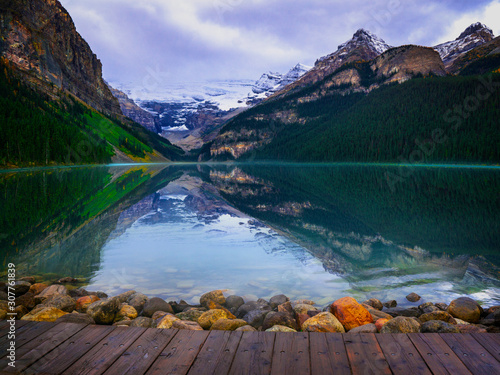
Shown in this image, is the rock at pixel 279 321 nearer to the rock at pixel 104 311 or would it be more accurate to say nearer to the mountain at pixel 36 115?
the rock at pixel 104 311

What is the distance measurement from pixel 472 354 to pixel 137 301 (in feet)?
25.3

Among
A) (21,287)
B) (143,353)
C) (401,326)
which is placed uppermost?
(143,353)

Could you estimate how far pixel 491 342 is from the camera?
195 inches

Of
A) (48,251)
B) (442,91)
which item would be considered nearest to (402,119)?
(442,91)

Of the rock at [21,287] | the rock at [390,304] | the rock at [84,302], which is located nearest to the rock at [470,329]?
the rock at [390,304]

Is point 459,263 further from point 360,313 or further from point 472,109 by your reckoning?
point 472,109

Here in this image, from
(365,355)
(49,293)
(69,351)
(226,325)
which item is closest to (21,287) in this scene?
(49,293)

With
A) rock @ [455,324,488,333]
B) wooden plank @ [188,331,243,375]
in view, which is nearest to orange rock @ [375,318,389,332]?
rock @ [455,324,488,333]

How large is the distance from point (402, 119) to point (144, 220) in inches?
6707

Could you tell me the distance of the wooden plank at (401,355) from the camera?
4234 mm

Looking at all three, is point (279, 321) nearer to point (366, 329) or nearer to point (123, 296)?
point (366, 329)

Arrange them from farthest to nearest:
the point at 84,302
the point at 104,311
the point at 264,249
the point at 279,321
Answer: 1. the point at 264,249
2. the point at 84,302
3. the point at 104,311
4. the point at 279,321

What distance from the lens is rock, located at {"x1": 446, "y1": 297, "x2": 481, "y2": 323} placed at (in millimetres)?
8219

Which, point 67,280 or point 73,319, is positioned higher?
point 73,319
